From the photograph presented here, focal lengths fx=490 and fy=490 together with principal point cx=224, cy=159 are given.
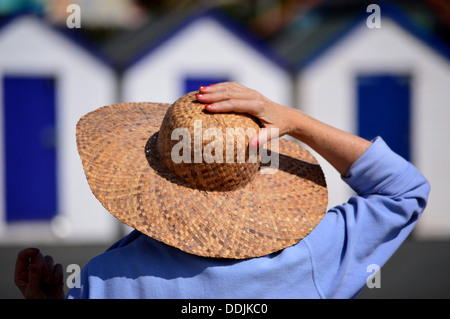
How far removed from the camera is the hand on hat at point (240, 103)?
1.51 m

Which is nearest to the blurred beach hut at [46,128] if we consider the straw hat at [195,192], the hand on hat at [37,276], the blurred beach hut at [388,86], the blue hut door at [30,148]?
the blue hut door at [30,148]

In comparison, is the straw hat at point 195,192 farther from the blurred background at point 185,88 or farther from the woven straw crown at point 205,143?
the blurred background at point 185,88

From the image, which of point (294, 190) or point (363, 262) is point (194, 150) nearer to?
point (294, 190)

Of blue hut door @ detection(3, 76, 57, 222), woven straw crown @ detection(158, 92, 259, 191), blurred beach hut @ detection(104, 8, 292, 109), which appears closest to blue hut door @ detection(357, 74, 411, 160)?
blurred beach hut @ detection(104, 8, 292, 109)

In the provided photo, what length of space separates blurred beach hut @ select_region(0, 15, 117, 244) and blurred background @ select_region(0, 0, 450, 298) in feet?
0.05

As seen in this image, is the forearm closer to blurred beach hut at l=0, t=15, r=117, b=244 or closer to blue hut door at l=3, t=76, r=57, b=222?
blurred beach hut at l=0, t=15, r=117, b=244

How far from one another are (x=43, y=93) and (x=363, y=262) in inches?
268

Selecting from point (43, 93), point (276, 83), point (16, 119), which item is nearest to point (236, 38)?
point (276, 83)

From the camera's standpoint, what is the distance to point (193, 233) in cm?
145

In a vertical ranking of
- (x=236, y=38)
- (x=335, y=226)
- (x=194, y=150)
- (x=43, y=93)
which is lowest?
(x=335, y=226)

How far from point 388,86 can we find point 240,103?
267 inches

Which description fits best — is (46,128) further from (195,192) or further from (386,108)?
(195,192)

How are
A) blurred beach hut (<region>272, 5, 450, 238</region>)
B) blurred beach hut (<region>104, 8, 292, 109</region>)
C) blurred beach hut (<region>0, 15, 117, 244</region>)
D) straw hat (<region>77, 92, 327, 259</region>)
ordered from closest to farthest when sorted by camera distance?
straw hat (<region>77, 92, 327, 259</region>) → blurred beach hut (<region>0, 15, 117, 244</region>) → blurred beach hut (<region>104, 8, 292, 109</region>) → blurred beach hut (<region>272, 5, 450, 238</region>)

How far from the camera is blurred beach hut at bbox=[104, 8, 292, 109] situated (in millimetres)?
7418
